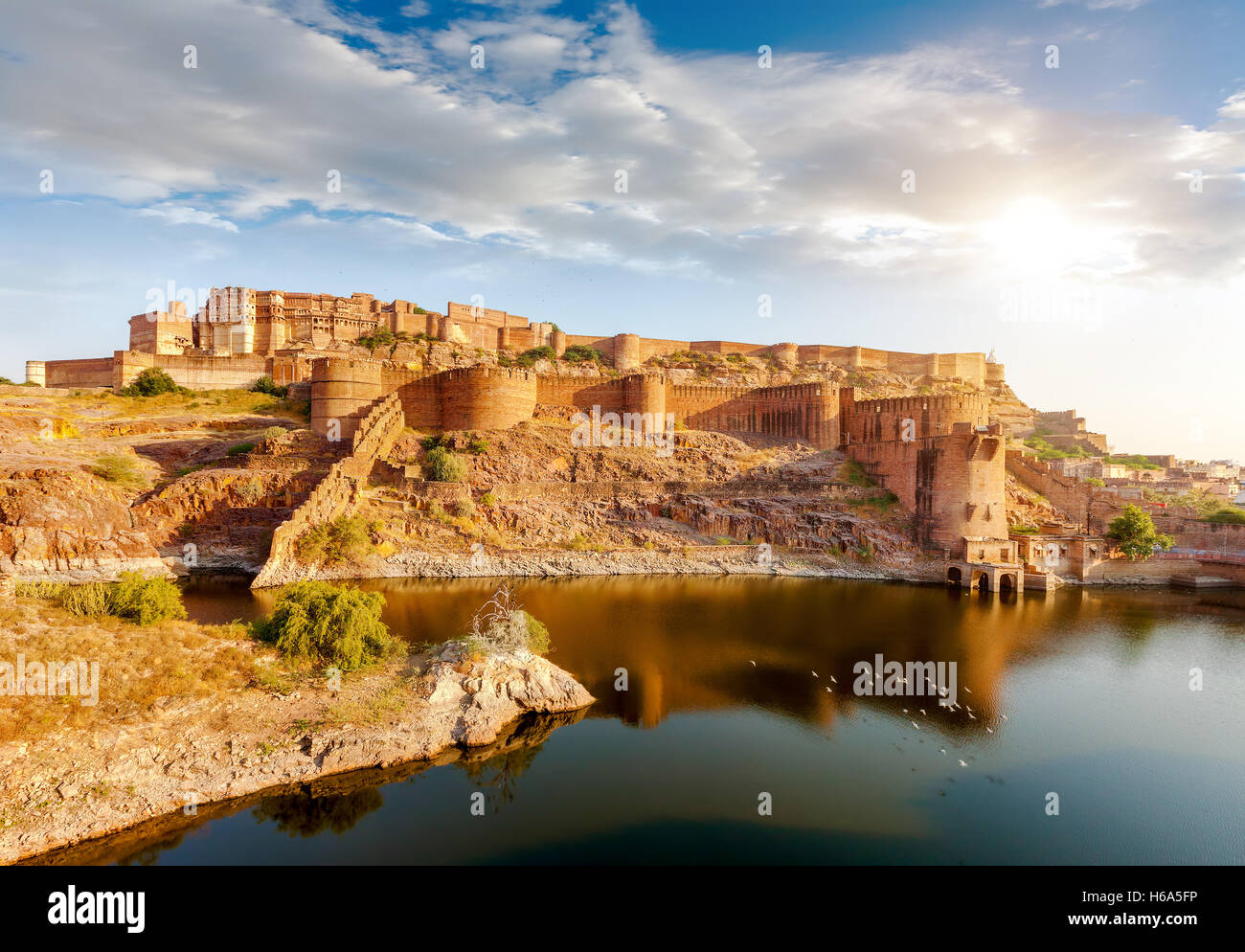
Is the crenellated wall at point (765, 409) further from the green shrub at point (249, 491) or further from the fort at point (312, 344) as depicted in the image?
the green shrub at point (249, 491)

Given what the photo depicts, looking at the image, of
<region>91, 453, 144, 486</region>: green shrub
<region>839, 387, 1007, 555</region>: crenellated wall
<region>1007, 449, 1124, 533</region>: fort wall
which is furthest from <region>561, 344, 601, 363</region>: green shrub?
<region>1007, 449, 1124, 533</region>: fort wall

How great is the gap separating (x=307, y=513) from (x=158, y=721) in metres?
14.5

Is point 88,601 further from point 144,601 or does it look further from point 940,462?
point 940,462

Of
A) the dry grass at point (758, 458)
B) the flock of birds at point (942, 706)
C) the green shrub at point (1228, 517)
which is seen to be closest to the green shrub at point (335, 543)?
Result: the flock of birds at point (942, 706)

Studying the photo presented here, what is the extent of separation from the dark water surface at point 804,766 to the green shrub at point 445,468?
32.6 feet

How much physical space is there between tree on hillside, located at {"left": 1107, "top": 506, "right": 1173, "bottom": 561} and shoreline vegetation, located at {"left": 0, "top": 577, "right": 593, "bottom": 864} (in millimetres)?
26809

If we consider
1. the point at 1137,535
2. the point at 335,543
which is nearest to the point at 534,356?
the point at 335,543

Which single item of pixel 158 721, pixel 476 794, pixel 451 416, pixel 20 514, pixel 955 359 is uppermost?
pixel 955 359

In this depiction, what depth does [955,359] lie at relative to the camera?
54.5 m

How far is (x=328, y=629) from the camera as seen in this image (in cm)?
1225

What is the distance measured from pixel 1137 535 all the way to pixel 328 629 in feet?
103

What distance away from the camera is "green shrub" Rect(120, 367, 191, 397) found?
35.4m
